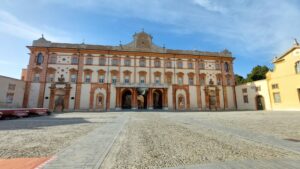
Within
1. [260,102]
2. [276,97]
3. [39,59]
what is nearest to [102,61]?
[39,59]

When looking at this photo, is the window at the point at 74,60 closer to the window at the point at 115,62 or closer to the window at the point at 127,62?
the window at the point at 115,62

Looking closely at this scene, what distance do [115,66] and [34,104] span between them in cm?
1581

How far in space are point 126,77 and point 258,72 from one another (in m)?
38.9

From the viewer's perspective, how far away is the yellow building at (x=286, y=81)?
2333 cm

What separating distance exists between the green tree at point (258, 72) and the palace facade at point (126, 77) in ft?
50.7

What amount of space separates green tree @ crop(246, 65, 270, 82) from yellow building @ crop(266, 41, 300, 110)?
19033 mm

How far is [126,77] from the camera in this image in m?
30.3

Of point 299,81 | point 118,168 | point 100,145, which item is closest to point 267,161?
point 118,168

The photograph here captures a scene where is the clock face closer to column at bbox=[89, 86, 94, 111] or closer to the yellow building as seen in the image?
the yellow building

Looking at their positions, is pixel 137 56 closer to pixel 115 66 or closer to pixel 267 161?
pixel 115 66

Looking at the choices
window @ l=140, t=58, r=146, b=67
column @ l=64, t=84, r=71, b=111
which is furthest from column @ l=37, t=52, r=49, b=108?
window @ l=140, t=58, r=146, b=67

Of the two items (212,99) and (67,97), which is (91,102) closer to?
(67,97)

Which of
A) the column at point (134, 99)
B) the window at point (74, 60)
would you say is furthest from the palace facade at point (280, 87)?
the window at point (74, 60)

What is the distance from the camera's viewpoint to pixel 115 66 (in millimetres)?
30422
